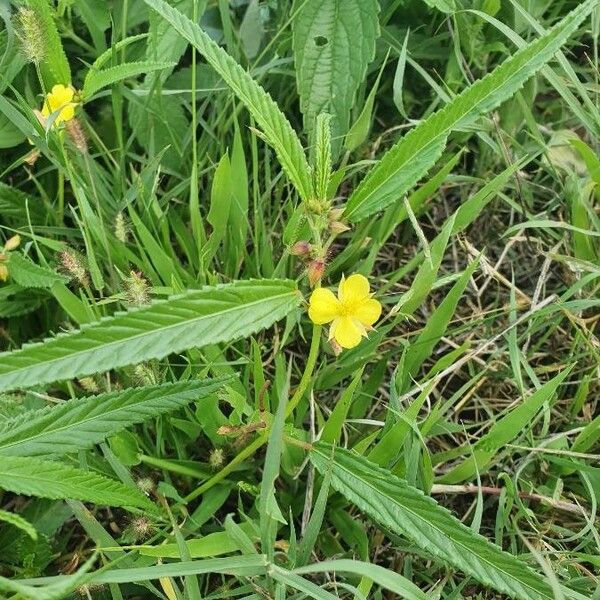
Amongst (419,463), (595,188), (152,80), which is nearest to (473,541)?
(419,463)

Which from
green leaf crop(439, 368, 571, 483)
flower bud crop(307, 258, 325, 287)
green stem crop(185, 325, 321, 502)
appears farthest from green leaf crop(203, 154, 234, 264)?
green leaf crop(439, 368, 571, 483)

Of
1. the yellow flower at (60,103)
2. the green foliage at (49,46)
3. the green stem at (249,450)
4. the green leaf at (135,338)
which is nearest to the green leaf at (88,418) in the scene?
the green stem at (249,450)

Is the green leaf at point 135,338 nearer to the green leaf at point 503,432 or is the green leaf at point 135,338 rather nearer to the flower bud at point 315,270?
the flower bud at point 315,270

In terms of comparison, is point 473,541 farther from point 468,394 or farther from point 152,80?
point 152,80

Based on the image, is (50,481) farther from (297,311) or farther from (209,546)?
(297,311)

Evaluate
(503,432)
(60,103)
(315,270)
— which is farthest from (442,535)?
(60,103)
